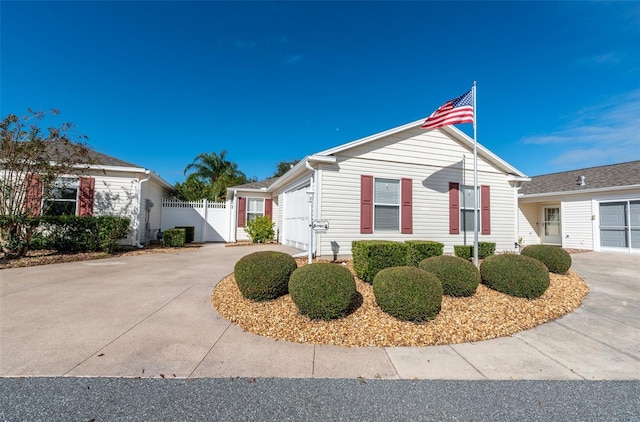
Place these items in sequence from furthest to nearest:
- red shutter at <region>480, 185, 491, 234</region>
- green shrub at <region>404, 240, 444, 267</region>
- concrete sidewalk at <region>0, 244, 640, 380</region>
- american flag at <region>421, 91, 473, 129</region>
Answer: red shutter at <region>480, 185, 491, 234</region> → american flag at <region>421, 91, 473, 129</region> → green shrub at <region>404, 240, 444, 267</region> → concrete sidewalk at <region>0, 244, 640, 380</region>

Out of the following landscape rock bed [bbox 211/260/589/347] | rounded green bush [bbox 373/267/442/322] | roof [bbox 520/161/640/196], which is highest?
roof [bbox 520/161/640/196]

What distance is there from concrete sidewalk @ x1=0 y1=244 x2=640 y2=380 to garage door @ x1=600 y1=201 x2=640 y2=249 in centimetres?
898

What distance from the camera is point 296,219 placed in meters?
10.0

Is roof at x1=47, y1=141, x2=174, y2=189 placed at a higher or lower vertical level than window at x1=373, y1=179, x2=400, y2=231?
higher

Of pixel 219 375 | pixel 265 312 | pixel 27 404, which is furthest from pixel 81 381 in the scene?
pixel 265 312

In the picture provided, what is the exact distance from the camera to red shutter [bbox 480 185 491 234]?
9297 millimetres

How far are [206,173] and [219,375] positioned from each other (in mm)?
24067

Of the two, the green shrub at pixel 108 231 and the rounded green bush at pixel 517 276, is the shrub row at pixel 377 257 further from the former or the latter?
the green shrub at pixel 108 231

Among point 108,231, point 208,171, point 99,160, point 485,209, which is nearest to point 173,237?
point 108,231

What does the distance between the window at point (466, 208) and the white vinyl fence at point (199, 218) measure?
35.5 feet

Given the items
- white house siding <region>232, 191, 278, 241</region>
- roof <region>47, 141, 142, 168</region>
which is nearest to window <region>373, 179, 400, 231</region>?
white house siding <region>232, 191, 278, 241</region>

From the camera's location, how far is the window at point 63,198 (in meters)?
9.55

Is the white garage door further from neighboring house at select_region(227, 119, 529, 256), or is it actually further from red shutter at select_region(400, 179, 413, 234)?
red shutter at select_region(400, 179, 413, 234)

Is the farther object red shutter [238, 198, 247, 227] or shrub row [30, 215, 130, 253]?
red shutter [238, 198, 247, 227]
